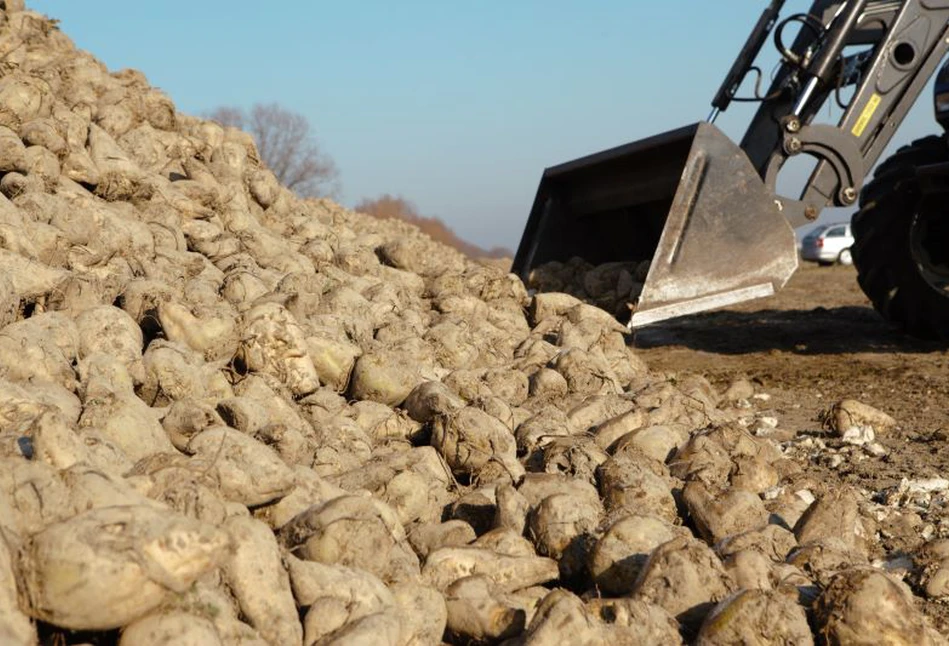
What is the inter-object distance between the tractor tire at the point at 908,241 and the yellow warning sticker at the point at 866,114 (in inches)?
15.4

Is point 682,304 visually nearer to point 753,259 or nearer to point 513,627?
point 753,259

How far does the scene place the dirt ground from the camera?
535cm

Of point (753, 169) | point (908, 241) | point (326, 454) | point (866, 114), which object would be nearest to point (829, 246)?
point (908, 241)

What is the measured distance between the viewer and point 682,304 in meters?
7.31

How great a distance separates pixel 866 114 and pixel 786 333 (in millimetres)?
2340

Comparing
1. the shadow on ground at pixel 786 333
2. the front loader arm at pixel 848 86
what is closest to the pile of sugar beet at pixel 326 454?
the front loader arm at pixel 848 86

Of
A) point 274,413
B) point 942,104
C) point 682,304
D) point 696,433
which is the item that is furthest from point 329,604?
point 942,104

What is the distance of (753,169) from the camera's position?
7.39 meters

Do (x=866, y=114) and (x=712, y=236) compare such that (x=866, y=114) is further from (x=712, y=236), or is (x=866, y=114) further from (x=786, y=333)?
(x=786, y=333)

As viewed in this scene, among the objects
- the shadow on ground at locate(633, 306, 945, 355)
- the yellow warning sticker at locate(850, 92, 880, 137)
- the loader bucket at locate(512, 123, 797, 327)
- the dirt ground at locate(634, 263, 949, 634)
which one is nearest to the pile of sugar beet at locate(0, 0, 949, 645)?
the dirt ground at locate(634, 263, 949, 634)

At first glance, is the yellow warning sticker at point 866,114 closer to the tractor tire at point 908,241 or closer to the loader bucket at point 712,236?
the tractor tire at point 908,241

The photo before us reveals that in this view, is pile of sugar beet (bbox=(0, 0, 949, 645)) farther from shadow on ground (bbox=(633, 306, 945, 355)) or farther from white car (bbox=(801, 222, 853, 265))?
white car (bbox=(801, 222, 853, 265))

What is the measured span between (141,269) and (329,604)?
2.73 metres

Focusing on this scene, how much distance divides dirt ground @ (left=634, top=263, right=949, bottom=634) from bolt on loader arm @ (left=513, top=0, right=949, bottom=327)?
768 mm
